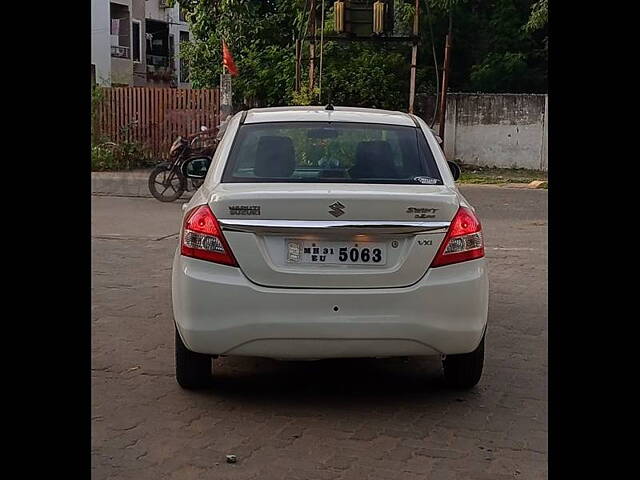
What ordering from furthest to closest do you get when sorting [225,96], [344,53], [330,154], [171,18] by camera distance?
[171,18] → [344,53] → [225,96] → [330,154]

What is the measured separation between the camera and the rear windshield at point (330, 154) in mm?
5406

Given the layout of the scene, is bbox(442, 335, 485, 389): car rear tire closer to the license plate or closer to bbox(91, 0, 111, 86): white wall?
the license plate

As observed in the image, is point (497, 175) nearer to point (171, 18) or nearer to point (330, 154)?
point (330, 154)

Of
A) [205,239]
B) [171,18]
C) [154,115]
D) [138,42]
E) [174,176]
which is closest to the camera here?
[205,239]

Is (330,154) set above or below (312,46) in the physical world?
below

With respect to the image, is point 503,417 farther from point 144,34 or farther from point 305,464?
point 144,34

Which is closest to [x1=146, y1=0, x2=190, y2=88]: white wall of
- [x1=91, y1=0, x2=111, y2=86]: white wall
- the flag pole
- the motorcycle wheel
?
[x1=91, y1=0, x2=111, y2=86]: white wall

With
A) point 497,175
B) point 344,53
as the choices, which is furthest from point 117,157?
point 497,175

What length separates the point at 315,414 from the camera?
203 inches

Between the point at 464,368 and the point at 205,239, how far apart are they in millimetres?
1629
